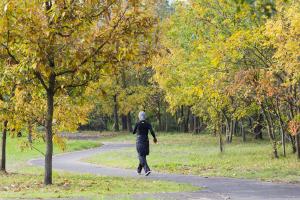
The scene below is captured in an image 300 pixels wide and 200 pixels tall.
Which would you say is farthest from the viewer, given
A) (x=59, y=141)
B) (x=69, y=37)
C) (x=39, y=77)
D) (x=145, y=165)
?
(x=59, y=141)

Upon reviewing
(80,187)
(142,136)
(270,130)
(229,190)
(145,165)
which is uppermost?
(270,130)

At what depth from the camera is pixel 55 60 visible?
12.8 m

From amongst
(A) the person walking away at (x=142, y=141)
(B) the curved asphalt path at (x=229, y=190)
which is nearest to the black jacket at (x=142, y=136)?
(A) the person walking away at (x=142, y=141)

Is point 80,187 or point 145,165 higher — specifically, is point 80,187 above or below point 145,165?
below

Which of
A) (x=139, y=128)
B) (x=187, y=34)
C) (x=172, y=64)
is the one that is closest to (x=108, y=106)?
(x=172, y=64)

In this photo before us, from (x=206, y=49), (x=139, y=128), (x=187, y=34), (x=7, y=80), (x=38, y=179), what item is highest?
(x=187, y=34)

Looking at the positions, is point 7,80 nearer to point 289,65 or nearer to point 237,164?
point 289,65

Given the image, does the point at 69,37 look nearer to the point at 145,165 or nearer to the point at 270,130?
the point at 145,165

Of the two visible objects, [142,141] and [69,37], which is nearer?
[69,37]

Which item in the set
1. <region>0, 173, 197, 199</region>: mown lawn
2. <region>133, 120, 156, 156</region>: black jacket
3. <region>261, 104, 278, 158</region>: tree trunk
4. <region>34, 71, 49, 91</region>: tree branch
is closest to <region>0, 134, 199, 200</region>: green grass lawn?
<region>0, 173, 197, 199</region>: mown lawn

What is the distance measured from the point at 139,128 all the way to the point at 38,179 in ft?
11.5

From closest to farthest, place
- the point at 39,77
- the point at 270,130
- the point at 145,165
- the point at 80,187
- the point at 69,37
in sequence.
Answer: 1. the point at 80,187
2. the point at 69,37
3. the point at 39,77
4. the point at 145,165
5. the point at 270,130

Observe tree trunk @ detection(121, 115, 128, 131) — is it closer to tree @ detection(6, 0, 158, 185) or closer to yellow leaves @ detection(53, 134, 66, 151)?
yellow leaves @ detection(53, 134, 66, 151)

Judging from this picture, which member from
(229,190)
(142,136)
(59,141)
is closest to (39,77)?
(59,141)
